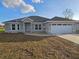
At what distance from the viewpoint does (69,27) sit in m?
29.3

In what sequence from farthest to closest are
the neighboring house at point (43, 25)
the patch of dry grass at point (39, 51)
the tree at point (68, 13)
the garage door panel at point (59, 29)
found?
the tree at point (68, 13), the neighboring house at point (43, 25), the garage door panel at point (59, 29), the patch of dry grass at point (39, 51)

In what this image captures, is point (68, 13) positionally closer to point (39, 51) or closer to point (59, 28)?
point (59, 28)

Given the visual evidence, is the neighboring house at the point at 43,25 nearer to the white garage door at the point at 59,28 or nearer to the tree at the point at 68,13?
the white garage door at the point at 59,28

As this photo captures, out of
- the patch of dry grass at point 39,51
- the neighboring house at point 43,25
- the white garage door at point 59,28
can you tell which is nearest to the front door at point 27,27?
the neighboring house at point 43,25

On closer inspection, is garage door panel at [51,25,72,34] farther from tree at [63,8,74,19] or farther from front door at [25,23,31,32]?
tree at [63,8,74,19]

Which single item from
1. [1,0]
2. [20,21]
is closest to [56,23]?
[20,21]

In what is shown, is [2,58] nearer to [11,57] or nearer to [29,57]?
[11,57]

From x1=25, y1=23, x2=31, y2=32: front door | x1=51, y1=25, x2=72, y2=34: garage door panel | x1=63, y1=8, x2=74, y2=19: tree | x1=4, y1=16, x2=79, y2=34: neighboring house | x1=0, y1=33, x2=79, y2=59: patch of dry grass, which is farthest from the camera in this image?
x1=63, y1=8, x2=74, y2=19: tree

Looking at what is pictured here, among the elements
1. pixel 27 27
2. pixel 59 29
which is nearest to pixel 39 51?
pixel 59 29

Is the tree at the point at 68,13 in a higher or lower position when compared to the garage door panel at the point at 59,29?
higher

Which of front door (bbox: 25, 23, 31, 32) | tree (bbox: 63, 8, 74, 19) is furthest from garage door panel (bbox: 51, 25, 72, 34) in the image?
tree (bbox: 63, 8, 74, 19)

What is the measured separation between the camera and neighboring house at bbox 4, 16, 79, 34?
28672mm

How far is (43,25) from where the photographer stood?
3334 cm

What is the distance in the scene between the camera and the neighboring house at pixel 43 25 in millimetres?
28672
